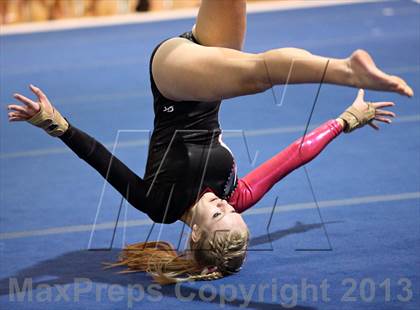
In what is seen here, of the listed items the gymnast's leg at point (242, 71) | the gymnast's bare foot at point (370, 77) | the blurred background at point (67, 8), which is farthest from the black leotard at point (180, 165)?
the blurred background at point (67, 8)

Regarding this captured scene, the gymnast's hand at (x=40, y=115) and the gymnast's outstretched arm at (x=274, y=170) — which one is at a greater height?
the gymnast's hand at (x=40, y=115)

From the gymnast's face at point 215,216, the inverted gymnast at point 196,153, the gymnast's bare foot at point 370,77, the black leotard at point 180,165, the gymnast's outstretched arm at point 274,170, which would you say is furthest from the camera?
the gymnast's outstretched arm at point 274,170

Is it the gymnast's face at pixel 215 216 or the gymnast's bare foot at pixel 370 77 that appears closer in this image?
the gymnast's bare foot at pixel 370 77

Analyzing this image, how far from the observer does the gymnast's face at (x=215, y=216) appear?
9.86 feet

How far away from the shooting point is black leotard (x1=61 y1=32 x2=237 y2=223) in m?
3.10

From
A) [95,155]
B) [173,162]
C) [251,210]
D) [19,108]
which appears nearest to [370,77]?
[173,162]

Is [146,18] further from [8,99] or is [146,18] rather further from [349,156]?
[349,156]

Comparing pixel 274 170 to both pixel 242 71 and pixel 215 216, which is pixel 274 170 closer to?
pixel 215 216

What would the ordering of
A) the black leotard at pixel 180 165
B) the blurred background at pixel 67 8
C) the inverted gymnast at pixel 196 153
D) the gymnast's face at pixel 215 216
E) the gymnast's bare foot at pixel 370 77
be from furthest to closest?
the blurred background at pixel 67 8
the black leotard at pixel 180 165
the gymnast's face at pixel 215 216
the inverted gymnast at pixel 196 153
the gymnast's bare foot at pixel 370 77

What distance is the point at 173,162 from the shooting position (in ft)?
10.4

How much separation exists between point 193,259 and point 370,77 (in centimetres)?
107

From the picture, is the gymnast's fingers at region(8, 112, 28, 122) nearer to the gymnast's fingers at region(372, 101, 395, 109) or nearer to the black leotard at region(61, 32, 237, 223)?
the black leotard at region(61, 32, 237, 223)

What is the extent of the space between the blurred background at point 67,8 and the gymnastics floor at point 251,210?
76.2 inches

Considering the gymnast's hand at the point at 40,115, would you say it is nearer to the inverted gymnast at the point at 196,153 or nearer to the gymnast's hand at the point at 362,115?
the inverted gymnast at the point at 196,153
